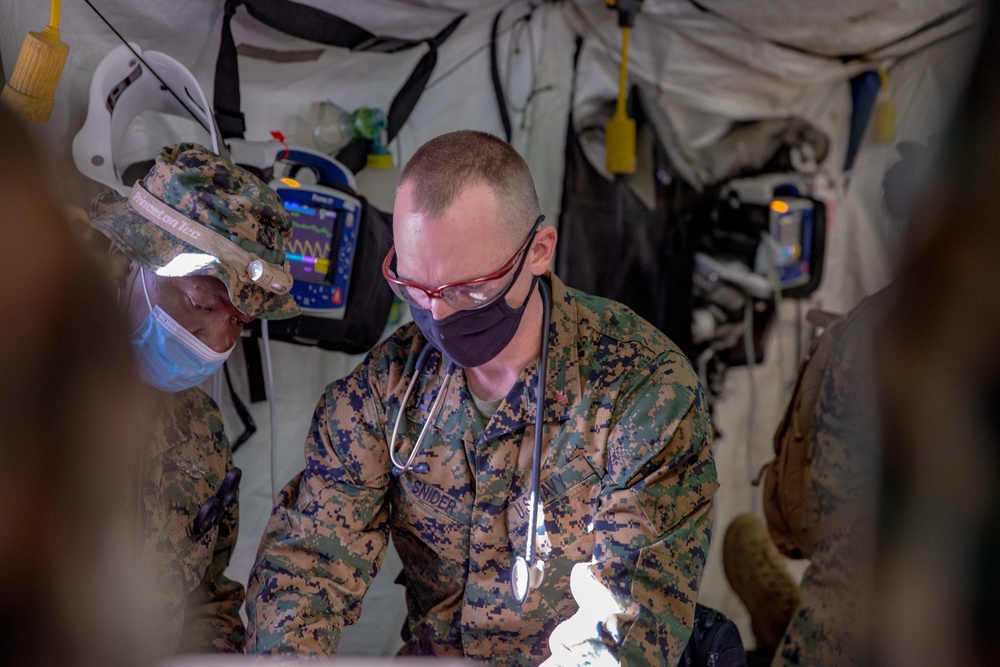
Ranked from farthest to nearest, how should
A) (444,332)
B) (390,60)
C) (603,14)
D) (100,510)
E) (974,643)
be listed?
(603,14)
(390,60)
(444,332)
(100,510)
(974,643)

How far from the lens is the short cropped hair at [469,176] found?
72.8 inches

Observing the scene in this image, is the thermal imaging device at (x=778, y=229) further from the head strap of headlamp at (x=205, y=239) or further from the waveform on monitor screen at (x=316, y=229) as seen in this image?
the head strap of headlamp at (x=205, y=239)

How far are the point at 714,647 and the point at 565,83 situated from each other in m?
1.69

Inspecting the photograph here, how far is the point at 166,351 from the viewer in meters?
1.90

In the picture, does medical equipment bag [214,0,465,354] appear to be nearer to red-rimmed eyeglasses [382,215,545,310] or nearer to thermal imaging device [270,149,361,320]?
thermal imaging device [270,149,361,320]

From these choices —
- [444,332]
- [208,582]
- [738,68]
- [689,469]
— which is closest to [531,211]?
[444,332]

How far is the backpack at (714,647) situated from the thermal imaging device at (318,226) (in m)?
1.16

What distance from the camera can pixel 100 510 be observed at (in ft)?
2.15

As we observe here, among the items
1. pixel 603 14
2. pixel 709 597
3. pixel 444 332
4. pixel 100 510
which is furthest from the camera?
pixel 709 597

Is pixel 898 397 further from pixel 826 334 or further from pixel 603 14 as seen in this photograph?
pixel 603 14

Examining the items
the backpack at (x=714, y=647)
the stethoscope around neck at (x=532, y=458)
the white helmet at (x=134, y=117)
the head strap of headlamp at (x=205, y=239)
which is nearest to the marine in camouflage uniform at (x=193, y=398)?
the head strap of headlamp at (x=205, y=239)

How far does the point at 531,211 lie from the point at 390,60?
86 centimetres

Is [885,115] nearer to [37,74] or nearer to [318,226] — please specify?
[318,226]

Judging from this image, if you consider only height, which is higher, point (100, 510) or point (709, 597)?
point (100, 510)
